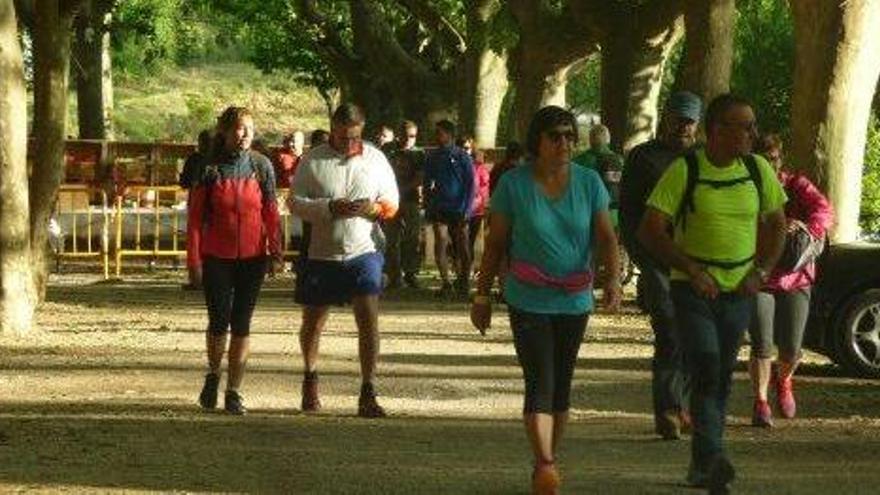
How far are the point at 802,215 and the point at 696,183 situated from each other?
143 inches

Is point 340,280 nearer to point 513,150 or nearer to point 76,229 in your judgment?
point 513,150

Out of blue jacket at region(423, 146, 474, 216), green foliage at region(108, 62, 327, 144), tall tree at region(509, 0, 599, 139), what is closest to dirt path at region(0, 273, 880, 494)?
blue jacket at region(423, 146, 474, 216)

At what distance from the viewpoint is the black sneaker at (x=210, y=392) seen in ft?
52.9

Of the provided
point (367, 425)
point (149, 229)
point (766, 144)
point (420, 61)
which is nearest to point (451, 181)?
point (149, 229)

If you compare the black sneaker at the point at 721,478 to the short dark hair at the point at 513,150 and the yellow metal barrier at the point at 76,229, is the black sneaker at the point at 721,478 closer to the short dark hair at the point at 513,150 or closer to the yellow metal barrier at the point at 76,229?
the short dark hair at the point at 513,150

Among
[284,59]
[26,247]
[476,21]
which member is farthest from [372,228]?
[284,59]

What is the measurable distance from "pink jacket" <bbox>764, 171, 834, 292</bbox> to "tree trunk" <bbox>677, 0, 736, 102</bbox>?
913cm

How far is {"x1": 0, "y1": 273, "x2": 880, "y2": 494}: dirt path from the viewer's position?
1252cm

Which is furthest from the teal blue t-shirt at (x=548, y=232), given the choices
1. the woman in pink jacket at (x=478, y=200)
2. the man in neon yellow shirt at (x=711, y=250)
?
the woman in pink jacket at (x=478, y=200)

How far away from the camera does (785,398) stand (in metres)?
16.0

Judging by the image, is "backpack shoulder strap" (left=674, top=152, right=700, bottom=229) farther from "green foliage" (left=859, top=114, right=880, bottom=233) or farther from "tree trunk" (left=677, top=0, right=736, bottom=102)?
"green foliage" (left=859, top=114, right=880, bottom=233)

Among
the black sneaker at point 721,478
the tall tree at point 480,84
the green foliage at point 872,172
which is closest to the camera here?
the black sneaker at point 721,478

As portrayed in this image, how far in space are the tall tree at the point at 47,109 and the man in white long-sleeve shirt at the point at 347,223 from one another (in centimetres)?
1045

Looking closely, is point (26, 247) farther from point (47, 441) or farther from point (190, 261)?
point (47, 441)
